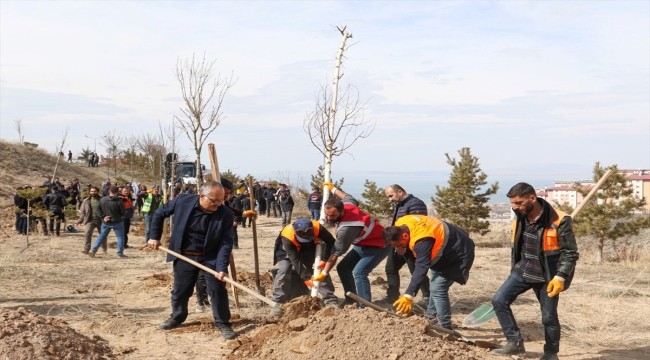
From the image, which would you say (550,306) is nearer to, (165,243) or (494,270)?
(494,270)

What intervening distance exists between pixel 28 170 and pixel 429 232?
35.5m

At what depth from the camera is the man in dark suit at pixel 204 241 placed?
6438mm

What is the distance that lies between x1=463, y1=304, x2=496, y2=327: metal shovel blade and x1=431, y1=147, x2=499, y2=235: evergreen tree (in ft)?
40.4

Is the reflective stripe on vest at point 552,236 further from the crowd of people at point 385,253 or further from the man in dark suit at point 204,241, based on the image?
the man in dark suit at point 204,241

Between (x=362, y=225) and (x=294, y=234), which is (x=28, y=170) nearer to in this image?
(x=294, y=234)

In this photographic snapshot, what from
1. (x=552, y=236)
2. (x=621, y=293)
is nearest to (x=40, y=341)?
(x=552, y=236)

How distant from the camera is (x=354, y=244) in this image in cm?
758

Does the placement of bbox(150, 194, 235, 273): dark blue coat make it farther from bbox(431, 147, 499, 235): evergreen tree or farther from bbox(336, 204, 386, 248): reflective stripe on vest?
bbox(431, 147, 499, 235): evergreen tree

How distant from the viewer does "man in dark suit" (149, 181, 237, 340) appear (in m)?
6.44

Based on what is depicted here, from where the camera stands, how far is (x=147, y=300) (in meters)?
8.85

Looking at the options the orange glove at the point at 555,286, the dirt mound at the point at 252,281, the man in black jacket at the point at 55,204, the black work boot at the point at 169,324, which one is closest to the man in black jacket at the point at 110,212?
the man in black jacket at the point at 55,204

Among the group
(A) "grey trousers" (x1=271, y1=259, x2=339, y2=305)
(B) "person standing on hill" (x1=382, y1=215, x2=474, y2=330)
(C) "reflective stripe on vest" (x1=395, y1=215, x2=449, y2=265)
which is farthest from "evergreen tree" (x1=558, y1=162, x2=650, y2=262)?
(C) "reflective stripe on vest" (x1=395, y1=215, x2=449, y2=265)

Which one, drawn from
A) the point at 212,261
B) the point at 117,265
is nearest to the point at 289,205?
the point at 117,265

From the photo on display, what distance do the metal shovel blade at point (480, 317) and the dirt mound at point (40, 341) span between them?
401cm
